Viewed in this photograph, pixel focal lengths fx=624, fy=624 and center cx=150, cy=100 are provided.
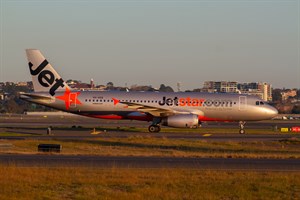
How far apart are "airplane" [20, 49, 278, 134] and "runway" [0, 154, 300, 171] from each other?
27227 mm

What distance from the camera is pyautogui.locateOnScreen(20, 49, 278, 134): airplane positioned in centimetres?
6238

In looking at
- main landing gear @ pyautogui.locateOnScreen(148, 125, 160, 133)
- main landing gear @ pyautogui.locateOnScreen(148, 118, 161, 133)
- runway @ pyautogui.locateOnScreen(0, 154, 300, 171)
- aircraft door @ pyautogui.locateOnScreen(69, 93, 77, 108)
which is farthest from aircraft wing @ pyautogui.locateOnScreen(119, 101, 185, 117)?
runway @ pyautogui.locateOnScreen(0, 154, 300, 171)

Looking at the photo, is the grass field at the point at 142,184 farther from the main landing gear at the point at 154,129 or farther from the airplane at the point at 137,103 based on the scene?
the airplane at the point at 137,103

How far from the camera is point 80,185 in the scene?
2312cm

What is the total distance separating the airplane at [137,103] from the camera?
62.4 metres

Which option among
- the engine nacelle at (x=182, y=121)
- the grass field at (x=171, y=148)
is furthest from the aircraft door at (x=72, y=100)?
the grass field at (x=171, y=148)

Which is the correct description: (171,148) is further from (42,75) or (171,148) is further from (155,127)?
(42,75)

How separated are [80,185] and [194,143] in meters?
24.5

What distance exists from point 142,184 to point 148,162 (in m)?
8.22

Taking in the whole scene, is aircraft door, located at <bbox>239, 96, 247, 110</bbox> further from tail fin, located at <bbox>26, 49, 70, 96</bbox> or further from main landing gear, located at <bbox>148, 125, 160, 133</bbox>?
tail fin, located at <bbox>26, 49, 70, 96</bbox>

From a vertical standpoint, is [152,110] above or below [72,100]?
below

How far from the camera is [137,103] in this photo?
→ 62406 mm

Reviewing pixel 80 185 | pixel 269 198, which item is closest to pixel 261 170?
pixel 269 198

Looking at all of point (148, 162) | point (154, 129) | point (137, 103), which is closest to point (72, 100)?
point (137, 103)
